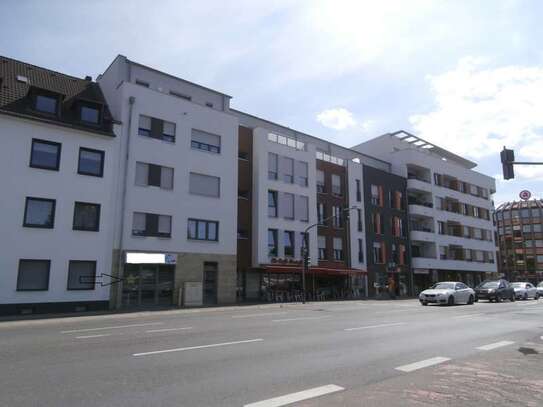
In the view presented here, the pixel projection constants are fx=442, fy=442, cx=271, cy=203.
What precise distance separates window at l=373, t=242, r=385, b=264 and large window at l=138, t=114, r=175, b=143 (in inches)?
984

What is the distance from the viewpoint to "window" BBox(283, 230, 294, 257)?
3662 cm

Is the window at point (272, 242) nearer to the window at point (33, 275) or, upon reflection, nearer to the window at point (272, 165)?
the window at point (272, 165)

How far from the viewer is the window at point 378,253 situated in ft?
150

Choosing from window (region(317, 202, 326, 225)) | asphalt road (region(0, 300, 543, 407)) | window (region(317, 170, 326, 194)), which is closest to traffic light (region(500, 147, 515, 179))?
asphalt road (region(0, 300, 543, 407))

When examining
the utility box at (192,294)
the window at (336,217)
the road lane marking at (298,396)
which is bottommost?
the road lane marking at (298,396)

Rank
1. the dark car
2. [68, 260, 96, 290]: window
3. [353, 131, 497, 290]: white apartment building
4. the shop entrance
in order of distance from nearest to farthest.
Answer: [68, 260, 96, 290]: window
the shop entrance
the dark car
[353, 131, 497, 290]: white apartment building

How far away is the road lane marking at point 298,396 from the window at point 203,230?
959 inches

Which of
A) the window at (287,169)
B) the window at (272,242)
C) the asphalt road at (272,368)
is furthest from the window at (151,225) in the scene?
the asphalt road at (272,368)

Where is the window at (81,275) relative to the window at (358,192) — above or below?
below

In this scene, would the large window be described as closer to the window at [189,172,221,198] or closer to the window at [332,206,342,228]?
the window at [189,172,221,198]

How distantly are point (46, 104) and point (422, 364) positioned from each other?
82.3ft

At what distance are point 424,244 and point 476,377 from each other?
161 feet

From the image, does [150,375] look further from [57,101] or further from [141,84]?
[141,84]

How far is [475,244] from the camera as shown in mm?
60875
